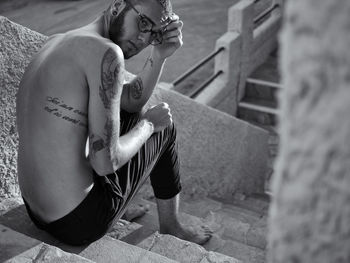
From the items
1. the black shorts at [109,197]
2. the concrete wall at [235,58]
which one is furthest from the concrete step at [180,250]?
the concrete wall at [235,58]

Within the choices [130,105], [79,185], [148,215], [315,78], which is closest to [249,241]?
[148,215]

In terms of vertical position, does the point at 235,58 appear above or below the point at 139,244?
below

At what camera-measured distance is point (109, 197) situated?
234 centimetres

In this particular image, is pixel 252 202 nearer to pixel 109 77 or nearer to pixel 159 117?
pixel 159 117

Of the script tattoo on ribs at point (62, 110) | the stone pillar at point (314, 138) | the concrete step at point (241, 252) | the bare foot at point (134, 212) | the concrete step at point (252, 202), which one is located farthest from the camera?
the concrete step at point (252, 202)

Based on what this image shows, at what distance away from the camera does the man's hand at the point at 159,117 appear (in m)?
2.57

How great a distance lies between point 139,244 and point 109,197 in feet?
1.75

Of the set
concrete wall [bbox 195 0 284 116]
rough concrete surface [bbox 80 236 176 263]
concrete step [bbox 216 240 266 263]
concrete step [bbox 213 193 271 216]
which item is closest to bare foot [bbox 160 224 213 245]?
concrete step [bbox 216 240 266 263]

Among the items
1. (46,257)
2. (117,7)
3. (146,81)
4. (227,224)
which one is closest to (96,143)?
(46,257)

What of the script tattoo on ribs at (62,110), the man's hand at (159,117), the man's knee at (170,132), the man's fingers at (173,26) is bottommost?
the man's knee at (170,132)

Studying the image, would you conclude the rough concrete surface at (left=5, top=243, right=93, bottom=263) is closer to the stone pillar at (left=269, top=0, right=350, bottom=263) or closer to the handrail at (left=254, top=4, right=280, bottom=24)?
the stone pillar at (left=269, top=0, right=350, bottom=263)

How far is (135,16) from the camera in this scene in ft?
7.26

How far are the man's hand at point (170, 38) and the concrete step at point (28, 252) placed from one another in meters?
1.22

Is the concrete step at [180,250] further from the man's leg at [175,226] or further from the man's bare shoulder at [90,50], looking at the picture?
the man's bare shoulder at [90,50]
